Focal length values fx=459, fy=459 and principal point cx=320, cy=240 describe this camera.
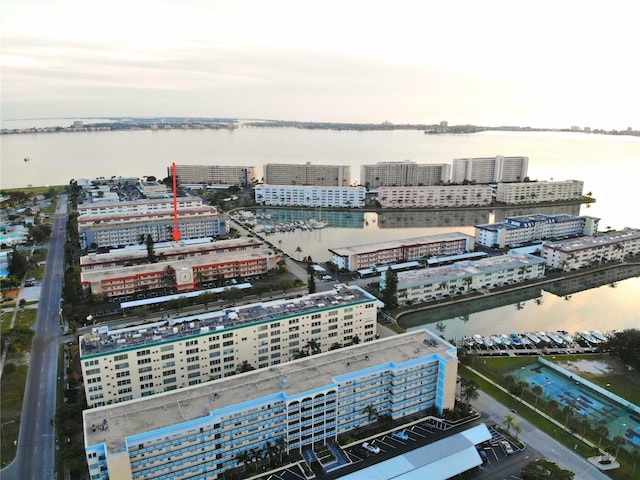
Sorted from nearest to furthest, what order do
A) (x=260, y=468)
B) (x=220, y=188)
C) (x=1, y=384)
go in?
(x=260, y=468), (x=1, y=384), (x=220, y=188)

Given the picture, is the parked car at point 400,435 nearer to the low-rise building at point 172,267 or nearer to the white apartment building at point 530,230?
the low-rise building at point 172,267

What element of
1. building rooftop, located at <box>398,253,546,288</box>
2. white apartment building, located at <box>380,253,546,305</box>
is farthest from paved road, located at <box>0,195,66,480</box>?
building rooftop, located at <box>398,253,546,288</box>

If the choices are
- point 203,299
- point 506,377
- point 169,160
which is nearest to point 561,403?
point 506,377

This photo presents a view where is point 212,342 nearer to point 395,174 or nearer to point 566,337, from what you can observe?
point 566,337

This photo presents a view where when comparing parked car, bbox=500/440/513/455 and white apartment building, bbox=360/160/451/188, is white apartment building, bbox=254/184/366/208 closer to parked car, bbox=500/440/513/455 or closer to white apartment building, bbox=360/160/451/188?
white apartment building, bbox=360/160/451/188

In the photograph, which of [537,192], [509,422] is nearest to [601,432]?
[509,422]

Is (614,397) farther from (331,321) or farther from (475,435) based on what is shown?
(331,321)

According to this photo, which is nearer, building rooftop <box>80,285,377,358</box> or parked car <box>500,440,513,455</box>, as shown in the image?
parked car <box>500,440,513,455</box>
